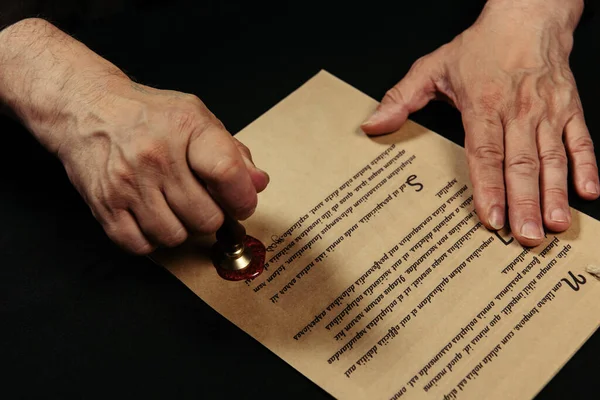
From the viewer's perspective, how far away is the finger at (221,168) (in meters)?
0.63

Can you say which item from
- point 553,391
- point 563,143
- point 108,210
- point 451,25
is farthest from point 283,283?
point 451,25

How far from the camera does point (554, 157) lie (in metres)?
0.84

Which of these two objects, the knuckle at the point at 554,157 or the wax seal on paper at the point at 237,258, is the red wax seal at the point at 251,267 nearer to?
the wax seal on paper at the point at 237,258

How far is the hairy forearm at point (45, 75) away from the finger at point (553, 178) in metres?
0.59

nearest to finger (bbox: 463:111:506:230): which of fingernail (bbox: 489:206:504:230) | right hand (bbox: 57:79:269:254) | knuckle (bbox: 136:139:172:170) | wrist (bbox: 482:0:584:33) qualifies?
fingernail (bbox: 489:206:504:230)

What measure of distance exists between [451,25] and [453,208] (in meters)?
0.42

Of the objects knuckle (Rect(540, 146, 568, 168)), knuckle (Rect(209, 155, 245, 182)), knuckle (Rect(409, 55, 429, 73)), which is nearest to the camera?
knuckle (Rect(209, 155, 245, 182))

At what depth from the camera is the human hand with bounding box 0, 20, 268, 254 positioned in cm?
65

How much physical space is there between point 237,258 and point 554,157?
468 millimetres

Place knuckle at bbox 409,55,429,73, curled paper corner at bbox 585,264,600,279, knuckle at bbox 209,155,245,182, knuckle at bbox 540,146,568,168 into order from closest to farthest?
knuckle at bbox 209,155,245,182
curled paper corner at bbox 585,264,600,279
knuckle at bbox 540,146,568,168
knuckle at bbox 409,55,429,73

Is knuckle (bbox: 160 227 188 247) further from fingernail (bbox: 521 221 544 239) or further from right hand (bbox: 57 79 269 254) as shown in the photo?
fingernail (bbox: 521 221 544 239)

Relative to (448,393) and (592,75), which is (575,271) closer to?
(448,393)

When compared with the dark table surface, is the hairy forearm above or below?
above

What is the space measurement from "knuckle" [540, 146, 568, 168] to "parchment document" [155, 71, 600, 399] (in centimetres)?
8
